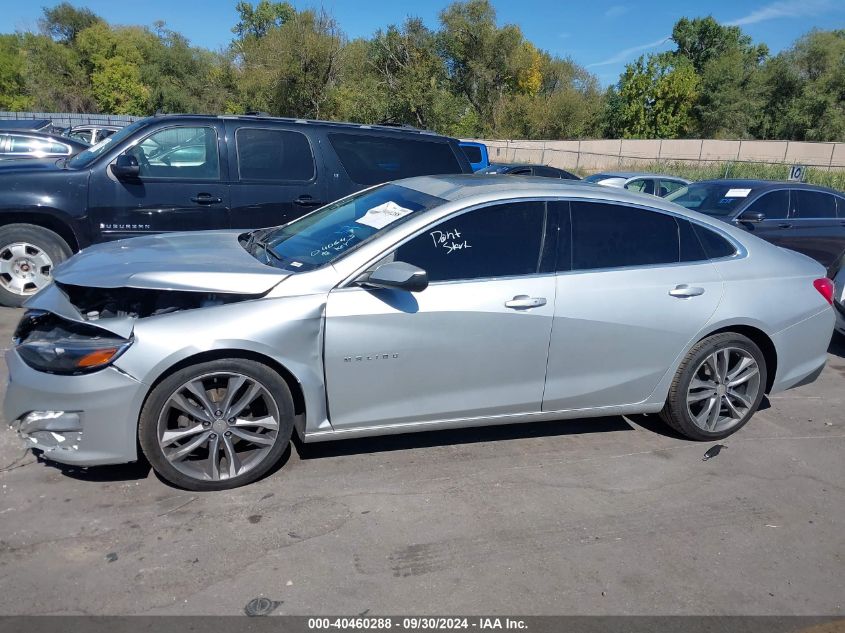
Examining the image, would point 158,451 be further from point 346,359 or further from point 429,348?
point 429,348

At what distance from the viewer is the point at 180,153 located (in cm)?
671

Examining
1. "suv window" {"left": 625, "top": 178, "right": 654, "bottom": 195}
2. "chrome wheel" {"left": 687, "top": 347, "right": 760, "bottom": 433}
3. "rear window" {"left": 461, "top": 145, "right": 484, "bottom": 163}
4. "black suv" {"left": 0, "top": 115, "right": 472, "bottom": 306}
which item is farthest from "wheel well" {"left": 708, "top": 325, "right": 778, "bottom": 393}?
"suv window" {"left": 625, "top": 178, "right": 654, "bottom": 195}

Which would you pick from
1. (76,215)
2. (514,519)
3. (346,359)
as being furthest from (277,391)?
(76,215)

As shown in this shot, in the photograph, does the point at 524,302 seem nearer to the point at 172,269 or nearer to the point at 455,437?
the point at 455,437

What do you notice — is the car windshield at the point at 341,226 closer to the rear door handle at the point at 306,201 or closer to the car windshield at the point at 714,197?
the rear door handle at the point at 306,201

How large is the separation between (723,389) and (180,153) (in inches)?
202

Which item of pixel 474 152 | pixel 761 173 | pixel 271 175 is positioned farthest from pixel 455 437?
pixel 761 173

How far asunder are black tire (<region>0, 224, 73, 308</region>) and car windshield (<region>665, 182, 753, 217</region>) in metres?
7.43

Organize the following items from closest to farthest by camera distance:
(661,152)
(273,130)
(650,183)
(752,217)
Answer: (273,130) → (752,217) → (650,183) → (661,152)

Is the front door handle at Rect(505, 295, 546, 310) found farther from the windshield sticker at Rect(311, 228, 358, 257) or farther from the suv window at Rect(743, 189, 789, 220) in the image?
the suv window at Rect(743, 189, 789, 220)

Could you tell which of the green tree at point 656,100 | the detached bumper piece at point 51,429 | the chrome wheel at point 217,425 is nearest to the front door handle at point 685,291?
the chrome wheel at point 217,425

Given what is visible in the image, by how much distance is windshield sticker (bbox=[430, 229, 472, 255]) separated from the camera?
13.0 feet

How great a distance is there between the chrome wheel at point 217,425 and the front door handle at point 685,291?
2.50 metres

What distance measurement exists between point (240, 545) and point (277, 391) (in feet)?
2.55
